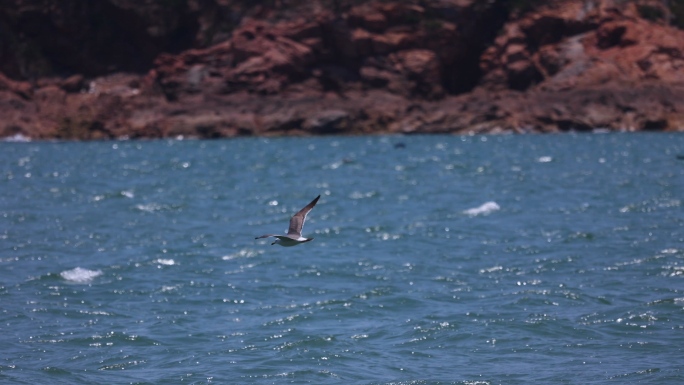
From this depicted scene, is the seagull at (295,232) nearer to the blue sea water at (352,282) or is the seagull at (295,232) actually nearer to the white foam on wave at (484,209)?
the blue sea water at (352,282)

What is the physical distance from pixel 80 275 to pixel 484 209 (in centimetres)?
1024

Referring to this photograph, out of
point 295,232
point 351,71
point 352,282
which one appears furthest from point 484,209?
point 351,71

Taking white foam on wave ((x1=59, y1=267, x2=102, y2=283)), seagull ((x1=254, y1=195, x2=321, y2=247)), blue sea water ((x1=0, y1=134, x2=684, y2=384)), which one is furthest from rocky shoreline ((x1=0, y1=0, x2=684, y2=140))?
seagull ((x1=254, y1=195, x2=321, y2=247))

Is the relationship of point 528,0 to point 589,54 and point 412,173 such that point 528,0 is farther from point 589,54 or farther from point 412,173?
point 412,173

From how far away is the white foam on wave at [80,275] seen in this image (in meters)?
15.6

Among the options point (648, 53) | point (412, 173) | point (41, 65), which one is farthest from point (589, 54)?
point (41, 65)

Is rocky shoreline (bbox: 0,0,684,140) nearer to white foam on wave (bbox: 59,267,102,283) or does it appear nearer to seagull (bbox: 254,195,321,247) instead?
white foam on wave (bbox: 59,267,102,283)

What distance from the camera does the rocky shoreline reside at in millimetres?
62156

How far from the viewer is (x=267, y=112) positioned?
2530 inches

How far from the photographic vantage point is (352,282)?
1542 centimetres

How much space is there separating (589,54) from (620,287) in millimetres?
52818

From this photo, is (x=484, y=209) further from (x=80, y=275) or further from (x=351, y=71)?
(x=351, y=71)

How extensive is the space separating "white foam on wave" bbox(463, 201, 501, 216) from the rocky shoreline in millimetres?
37777

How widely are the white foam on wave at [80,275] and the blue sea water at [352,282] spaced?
0.24 ft
